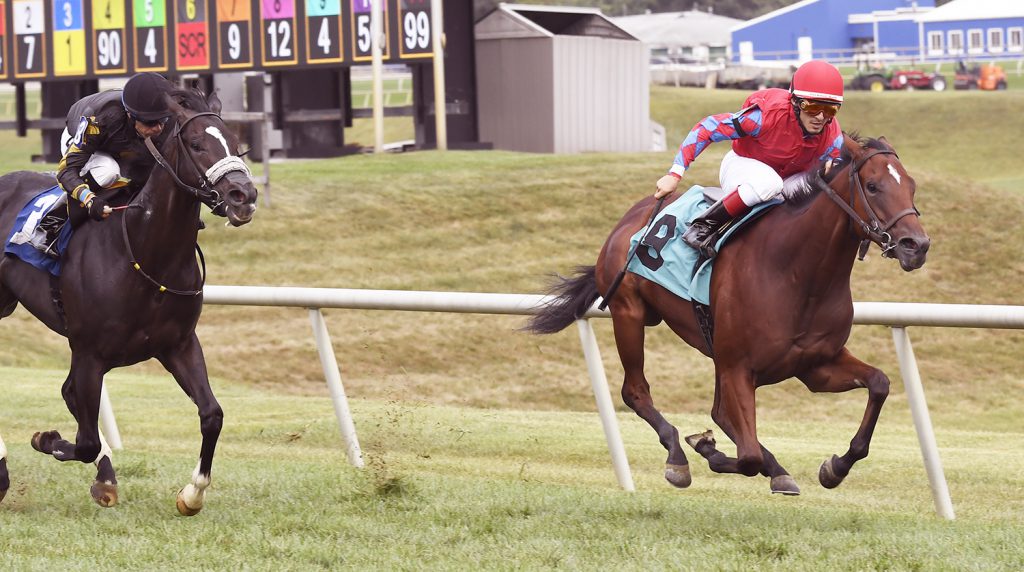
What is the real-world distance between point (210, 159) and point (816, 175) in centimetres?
231

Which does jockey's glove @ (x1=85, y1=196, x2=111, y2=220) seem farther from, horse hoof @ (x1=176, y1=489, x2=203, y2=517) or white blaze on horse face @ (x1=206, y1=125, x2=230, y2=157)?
horse hoof @ (x1=176, y1=489, x2=203, y2=517)

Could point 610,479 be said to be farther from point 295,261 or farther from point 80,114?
point 295,261

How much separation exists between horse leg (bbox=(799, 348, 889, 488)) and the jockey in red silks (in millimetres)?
638

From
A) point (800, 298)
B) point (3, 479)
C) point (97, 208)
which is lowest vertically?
point (3, 479)

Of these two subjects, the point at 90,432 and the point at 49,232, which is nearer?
the point at 90,432

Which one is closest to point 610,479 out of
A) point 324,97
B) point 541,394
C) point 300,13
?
point 541,394

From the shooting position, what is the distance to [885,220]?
5059 millimetres

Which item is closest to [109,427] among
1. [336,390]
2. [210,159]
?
[336,390]

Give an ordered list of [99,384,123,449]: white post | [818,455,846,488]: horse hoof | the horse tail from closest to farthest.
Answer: [818,455,846,488]: horse hoof, the horse tail, [99,384,123,449]: white post

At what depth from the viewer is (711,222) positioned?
18.8 ft

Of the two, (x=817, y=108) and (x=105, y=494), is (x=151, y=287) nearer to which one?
(x=105, y=494)

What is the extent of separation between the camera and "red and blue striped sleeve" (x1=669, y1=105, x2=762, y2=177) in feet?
19.0

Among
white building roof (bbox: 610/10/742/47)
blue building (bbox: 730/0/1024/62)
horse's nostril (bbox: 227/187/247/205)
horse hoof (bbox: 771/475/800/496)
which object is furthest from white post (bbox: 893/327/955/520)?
white building roof (bbox: 610/10/742/47)

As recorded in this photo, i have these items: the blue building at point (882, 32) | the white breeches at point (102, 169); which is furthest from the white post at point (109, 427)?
the blue building at point (882, 32)
